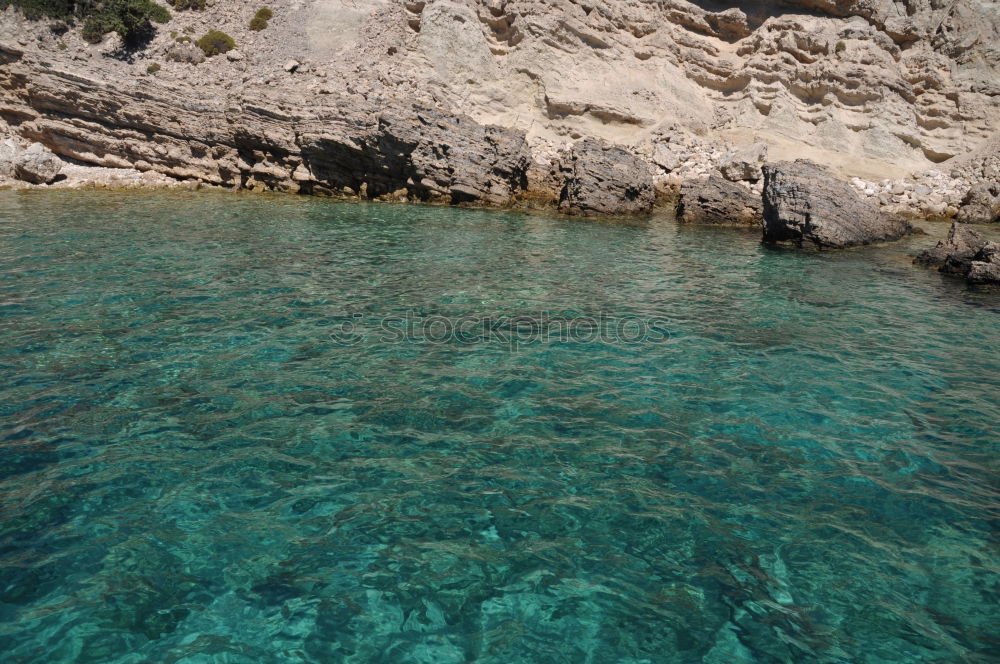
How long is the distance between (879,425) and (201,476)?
8.27 m

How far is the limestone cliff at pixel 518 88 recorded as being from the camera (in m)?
28.2

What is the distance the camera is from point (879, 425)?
25.8ft

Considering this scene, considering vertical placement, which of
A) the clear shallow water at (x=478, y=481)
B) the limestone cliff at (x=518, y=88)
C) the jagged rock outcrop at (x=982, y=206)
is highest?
the limestone cliff at (x=518, y=88)

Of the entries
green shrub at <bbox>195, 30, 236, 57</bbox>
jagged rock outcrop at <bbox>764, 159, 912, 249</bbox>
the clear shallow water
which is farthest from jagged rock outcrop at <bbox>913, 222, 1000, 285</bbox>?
green shrub at <bbox>195, 30, 236, 57</bbox>

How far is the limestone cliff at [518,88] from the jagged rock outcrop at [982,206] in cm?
152

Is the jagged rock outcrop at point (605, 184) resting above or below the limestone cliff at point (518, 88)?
below

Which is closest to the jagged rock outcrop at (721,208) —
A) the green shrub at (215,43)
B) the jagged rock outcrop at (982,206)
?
the jagged rock outcrop at (982,206)

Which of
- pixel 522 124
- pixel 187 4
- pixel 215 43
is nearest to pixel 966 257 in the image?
pixel 522 124

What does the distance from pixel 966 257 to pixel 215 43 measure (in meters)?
37.8

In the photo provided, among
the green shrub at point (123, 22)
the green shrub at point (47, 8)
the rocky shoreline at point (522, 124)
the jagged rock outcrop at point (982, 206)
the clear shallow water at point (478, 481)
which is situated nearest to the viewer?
the clear shallow water at point (478, 481)

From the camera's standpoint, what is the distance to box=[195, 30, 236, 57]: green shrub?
34531 millimetres

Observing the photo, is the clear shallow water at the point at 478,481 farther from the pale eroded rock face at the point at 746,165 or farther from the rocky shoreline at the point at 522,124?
the pale eroded rock face at the point at 746,165

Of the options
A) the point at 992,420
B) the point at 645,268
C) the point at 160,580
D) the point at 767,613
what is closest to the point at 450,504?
the point at 160,580

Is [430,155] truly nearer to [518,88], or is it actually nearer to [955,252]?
[518,88]
